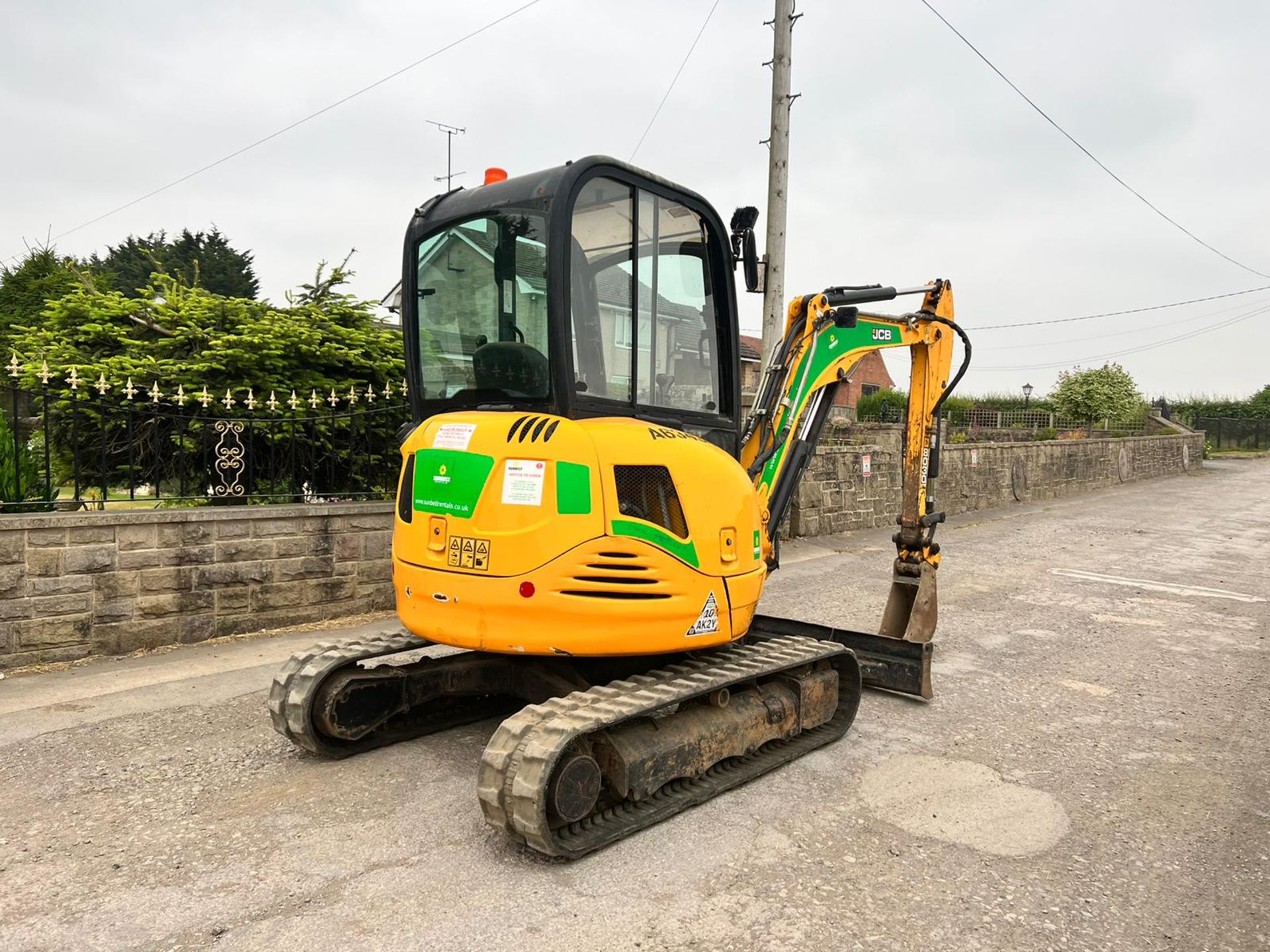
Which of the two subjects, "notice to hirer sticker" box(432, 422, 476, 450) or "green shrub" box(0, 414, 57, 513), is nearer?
"notice to hirer sticker" box(432, 422, 476, 450)

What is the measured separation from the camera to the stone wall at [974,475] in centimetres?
1302

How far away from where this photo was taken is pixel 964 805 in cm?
392

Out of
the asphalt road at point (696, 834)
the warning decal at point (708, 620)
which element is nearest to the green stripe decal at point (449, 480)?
the warning decal at point (708, 620)

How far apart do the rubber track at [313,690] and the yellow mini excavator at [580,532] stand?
0.04 ft

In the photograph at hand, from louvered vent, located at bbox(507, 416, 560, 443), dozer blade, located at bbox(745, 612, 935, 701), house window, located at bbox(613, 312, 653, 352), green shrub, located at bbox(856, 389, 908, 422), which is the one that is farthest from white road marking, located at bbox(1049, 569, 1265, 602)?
green shrub, located at bbox(856, 389, 908, 422)

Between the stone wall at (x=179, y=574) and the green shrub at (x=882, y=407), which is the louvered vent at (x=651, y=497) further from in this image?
the green shrub at (x=882, y=407)

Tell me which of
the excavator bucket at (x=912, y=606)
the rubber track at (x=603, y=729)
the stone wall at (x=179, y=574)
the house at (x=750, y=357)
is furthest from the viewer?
the house at (x=750, y=357)

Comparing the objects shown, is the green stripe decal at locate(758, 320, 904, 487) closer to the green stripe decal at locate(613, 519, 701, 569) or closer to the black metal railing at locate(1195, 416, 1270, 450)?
the green stripe decal at locate(613, 519, 701, 569)

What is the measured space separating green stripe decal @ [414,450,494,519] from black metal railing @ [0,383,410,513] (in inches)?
126

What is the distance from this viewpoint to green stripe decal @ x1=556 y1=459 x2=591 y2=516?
365 cm

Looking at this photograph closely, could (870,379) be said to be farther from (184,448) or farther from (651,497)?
(651,497)

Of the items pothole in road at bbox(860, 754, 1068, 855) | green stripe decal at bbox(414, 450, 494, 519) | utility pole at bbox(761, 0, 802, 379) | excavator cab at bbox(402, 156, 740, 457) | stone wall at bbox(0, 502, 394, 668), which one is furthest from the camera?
utility pole at bbox(761, 0, 802, 379)

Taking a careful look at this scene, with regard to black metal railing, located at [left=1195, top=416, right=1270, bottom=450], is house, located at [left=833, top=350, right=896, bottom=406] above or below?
above

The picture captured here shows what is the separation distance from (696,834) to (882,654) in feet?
7.46
